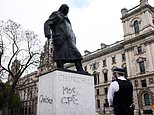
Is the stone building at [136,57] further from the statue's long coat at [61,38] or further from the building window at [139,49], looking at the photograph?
the statue's long coat at [61,38]

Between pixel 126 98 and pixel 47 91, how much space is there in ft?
8.56

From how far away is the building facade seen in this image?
34.6 metres

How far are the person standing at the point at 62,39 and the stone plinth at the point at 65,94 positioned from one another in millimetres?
627

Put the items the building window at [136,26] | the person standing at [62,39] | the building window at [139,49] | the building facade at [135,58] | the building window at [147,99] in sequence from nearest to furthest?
the person standing at [62,39] → the building window at [147,99] → the building facade at [135,58] → the building window at [139,49] → the building window at [136,26]

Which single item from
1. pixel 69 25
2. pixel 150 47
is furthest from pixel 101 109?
pixel 69 25

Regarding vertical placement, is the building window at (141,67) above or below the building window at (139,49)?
below

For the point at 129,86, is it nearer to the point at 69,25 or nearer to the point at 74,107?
the point at 74,107

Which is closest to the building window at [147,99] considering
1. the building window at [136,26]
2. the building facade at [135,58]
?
the building facade at [135,58]

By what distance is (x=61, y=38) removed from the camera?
685cm

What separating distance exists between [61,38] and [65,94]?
2.02 m

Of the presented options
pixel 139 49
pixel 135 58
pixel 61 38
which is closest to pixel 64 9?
pixel 61 38

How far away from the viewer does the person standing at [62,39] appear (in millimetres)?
6637

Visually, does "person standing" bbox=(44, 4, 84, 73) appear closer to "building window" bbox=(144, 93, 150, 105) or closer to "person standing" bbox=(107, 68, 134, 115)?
"person standing" bbox=(107, 68, 134, 115)

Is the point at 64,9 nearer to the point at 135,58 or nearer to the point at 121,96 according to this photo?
the point at 121,96
